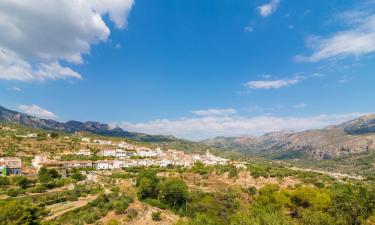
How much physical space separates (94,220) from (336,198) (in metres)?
29.6

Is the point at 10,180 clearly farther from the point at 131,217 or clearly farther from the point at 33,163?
the point at 131,217

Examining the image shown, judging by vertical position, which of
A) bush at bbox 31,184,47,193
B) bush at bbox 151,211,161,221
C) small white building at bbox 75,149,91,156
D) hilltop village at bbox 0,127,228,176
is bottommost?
bush at bbox 151,211,161,221

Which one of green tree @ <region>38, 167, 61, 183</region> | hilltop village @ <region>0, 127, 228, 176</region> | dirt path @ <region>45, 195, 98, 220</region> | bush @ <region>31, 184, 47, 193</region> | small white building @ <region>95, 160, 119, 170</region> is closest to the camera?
dirt path @ <region>45, 195, 98, 220</region>

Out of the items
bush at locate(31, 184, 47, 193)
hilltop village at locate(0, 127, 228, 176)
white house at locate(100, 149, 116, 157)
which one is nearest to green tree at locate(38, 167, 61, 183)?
hilltop village at locate(0, 127, 228, 176)

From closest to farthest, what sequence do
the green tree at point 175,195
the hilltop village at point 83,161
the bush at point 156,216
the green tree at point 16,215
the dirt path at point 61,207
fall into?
the green tree at point 16,215, the bush at point 156,216, the dirt path at point 61,207, the green tree at point 175,195, the hilltop village at point 83,161

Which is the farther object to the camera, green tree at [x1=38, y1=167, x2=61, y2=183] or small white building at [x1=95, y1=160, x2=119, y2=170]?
small white building at [x1=95, y1=160, x2=119, y2=170]

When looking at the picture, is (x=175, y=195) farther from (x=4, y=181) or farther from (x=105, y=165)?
(x=105, y=165)

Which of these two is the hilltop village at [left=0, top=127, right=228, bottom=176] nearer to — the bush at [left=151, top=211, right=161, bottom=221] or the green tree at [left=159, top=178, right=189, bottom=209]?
the green tree at [left=159, top=178, right=189, bottom=209]

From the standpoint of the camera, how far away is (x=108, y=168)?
279 ft

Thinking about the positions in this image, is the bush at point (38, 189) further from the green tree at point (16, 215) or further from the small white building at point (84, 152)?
the small white building at point (84, 152)

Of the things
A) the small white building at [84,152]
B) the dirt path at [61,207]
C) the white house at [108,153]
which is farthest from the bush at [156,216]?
→ the white house at [108,153]

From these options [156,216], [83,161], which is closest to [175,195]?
[156,216]

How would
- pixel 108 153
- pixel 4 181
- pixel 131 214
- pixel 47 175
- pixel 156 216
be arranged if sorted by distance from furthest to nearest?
pixel 108 153, pixel 47 175, pixel 4 181, pixel 131 214, pixel 156 216

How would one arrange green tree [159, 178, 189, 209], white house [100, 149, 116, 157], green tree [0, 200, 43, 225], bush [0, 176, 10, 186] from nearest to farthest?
green tree [0, 200, 43, 225]
green tree [159, 178, 189, 209]
bush [0, 176, 10, 186]
white house [100, 149, 116, 157]
